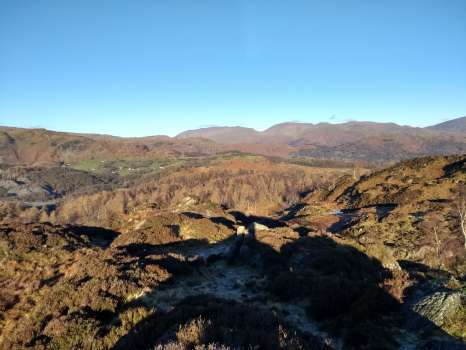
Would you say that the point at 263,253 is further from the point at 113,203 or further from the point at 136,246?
the point at 113,203

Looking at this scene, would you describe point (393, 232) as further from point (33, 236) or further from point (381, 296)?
point (33, 236)

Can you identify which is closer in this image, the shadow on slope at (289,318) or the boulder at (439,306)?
the shadow on slope at (289,318)

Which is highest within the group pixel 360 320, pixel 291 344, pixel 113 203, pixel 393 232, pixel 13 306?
pixel 291 344

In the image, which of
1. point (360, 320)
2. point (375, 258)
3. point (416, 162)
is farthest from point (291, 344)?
point (416, 162)

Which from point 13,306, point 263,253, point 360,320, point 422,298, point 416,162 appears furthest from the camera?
point 416,162

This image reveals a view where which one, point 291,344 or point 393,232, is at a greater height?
point 291,344

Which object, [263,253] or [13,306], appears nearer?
[13,306]

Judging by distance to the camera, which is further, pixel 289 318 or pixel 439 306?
pixel 289 318

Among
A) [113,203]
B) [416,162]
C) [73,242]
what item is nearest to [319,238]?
[73,242]

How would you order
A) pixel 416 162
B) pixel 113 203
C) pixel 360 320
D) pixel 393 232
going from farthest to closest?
pixel 113 203 < pixel 416 162 < pixel 393 232 < pixel 360 320

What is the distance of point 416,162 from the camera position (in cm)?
8375

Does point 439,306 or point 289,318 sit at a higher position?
point 439,306

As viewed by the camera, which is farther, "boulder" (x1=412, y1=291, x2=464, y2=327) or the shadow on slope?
"boulder" (x1=412, y1=291, x2=464, y2=327)

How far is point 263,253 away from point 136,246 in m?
10.8
